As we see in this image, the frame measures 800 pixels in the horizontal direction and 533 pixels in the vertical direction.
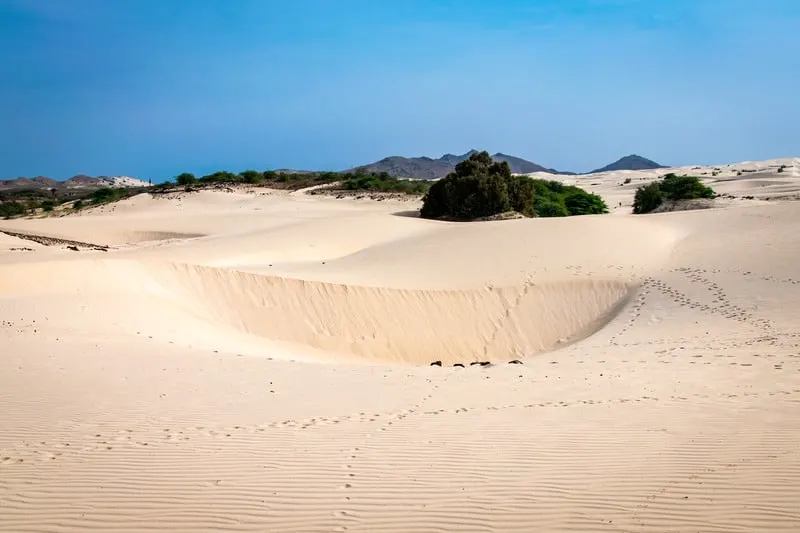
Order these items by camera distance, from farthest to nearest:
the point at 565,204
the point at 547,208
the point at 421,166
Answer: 1. the point at 421,166
2. the point at 565,204
3. the point at 547,208

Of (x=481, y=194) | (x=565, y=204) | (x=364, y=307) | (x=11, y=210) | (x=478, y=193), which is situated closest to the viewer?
(x=364, y=307)

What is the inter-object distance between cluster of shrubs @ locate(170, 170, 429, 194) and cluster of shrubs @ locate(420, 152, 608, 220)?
1152 cm

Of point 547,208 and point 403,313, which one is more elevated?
point 547,208

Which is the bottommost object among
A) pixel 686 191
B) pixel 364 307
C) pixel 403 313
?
pixel 403 313

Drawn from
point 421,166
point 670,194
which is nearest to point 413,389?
point 670,194

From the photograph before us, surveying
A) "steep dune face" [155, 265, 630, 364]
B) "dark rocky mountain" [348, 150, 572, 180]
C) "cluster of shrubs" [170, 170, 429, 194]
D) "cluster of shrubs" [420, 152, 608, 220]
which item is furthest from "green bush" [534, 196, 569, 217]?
"dark rocky mountain" [348, 150, 572, 180]

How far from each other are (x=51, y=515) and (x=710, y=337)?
11.6 metres

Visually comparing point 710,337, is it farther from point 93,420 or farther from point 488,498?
point 93,420

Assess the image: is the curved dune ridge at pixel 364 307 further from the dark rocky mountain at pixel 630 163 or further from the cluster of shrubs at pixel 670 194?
the dark rocky mountain at pixel 630 163

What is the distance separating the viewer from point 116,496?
4969 mm

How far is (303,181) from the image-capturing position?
184 ft

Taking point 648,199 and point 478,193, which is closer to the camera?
point 478,193

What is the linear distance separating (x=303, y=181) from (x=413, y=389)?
48.4m

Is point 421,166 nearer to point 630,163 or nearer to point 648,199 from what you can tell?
point 630,163
